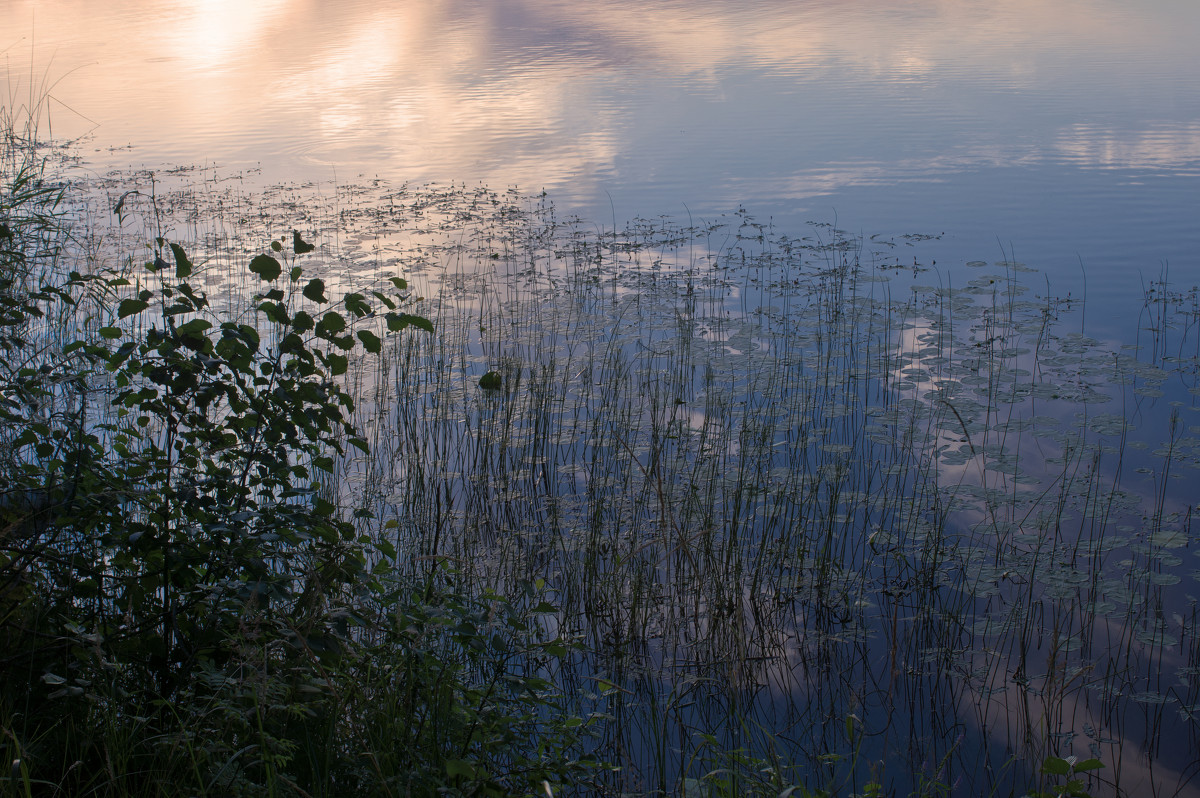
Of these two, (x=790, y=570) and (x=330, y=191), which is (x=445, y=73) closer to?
(x=330, y=191)

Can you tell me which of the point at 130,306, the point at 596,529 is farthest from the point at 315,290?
the point at 596,529

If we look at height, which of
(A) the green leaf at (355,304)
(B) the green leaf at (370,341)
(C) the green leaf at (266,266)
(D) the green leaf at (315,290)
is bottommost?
(B) the green leaf at (370,341)

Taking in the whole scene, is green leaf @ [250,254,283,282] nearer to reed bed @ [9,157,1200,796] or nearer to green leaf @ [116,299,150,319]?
green leaf @ [116,299,150,319]

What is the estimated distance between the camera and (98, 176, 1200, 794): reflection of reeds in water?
3064 millimetres

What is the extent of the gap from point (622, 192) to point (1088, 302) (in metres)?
4.88

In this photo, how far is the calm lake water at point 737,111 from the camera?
29.0ft

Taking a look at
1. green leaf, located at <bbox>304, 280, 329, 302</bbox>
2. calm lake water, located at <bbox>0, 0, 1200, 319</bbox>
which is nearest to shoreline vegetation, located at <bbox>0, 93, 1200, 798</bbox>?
green leaf, located at <bbox>304, 280, 329, 302</bbox>

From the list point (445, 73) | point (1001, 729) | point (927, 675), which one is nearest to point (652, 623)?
point (927, 675)

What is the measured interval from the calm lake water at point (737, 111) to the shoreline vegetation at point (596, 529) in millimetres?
1662

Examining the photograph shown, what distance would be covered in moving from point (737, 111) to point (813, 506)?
10589mm

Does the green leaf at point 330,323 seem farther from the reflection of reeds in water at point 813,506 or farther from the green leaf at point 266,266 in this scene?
the reflection of reeds in water at point 813,506

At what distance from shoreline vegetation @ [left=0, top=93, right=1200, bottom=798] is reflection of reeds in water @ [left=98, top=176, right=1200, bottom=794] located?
0.07 ft

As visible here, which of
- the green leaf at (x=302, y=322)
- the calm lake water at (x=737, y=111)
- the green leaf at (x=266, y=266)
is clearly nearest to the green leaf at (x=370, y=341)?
the green leaf at (x=302, y=322)

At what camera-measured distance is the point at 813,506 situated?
429 cm
